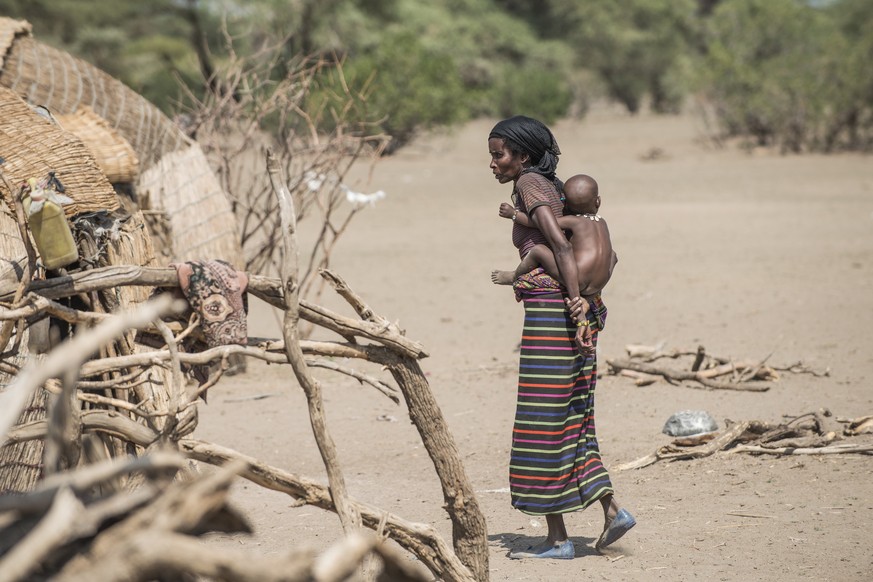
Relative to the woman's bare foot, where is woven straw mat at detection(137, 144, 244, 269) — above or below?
below

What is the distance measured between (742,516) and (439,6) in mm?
28775

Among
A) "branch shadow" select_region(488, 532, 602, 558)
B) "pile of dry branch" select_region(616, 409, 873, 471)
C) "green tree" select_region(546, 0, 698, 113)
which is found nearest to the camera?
"branch shadow" select_region(488, 532, 602, 558)

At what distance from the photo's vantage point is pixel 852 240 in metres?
12.2

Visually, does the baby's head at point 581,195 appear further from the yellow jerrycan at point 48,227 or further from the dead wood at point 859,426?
the dead wood at point 859,426

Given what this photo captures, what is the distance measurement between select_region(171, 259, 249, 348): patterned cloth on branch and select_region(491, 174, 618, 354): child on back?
3.69ft

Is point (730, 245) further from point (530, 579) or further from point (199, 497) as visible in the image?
point (199, 497)

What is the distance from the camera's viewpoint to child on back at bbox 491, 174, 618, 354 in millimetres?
4074

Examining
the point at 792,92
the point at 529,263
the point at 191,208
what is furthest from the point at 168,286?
the point at 792,92

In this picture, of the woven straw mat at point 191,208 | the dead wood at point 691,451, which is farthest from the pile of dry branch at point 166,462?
the woven straw mat at point 191,208

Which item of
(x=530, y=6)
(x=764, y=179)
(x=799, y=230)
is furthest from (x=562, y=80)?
(x=799, y=230)

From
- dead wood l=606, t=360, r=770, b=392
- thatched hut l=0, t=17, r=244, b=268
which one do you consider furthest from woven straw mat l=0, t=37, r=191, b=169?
dead wood l=606, t=360, r=770, b=392

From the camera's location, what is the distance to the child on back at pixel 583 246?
407 cm

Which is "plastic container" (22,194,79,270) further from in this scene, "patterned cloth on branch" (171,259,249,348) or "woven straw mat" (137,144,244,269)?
"woven straw mat" (137,144,244,269)

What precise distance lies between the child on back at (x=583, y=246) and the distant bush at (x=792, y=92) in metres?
17.7
